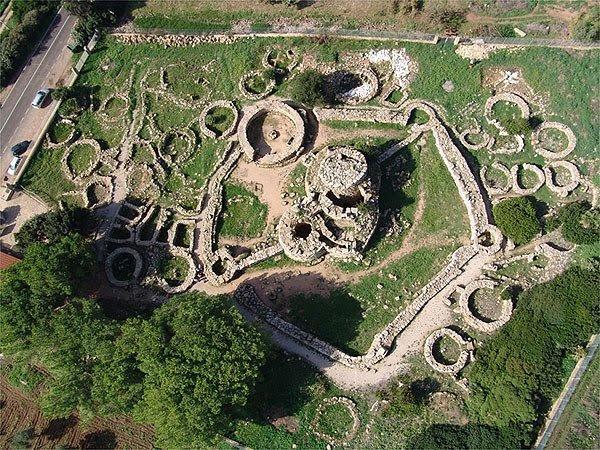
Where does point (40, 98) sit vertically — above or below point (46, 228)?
above

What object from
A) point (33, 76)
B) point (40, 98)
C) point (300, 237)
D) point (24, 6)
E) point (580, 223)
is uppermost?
point (24, 6)

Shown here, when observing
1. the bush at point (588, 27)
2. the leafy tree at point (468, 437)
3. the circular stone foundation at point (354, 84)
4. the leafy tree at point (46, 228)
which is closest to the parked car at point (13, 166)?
the leafy tree at point (46, 228)

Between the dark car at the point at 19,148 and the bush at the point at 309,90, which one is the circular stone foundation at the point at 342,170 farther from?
the dark car at the point at 19,148

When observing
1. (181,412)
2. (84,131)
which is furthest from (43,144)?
(181,412)

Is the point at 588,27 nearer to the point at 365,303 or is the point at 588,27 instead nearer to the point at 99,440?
the point at 365,303

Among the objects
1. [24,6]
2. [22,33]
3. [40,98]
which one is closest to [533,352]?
[40,98]

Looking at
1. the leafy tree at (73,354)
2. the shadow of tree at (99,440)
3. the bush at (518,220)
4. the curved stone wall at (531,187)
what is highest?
the curved stone wall at (531,187)

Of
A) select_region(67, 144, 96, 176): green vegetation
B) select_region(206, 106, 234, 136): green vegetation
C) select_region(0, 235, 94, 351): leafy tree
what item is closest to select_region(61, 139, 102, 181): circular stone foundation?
select_region(67, 144, 96, 176): green vegetation
